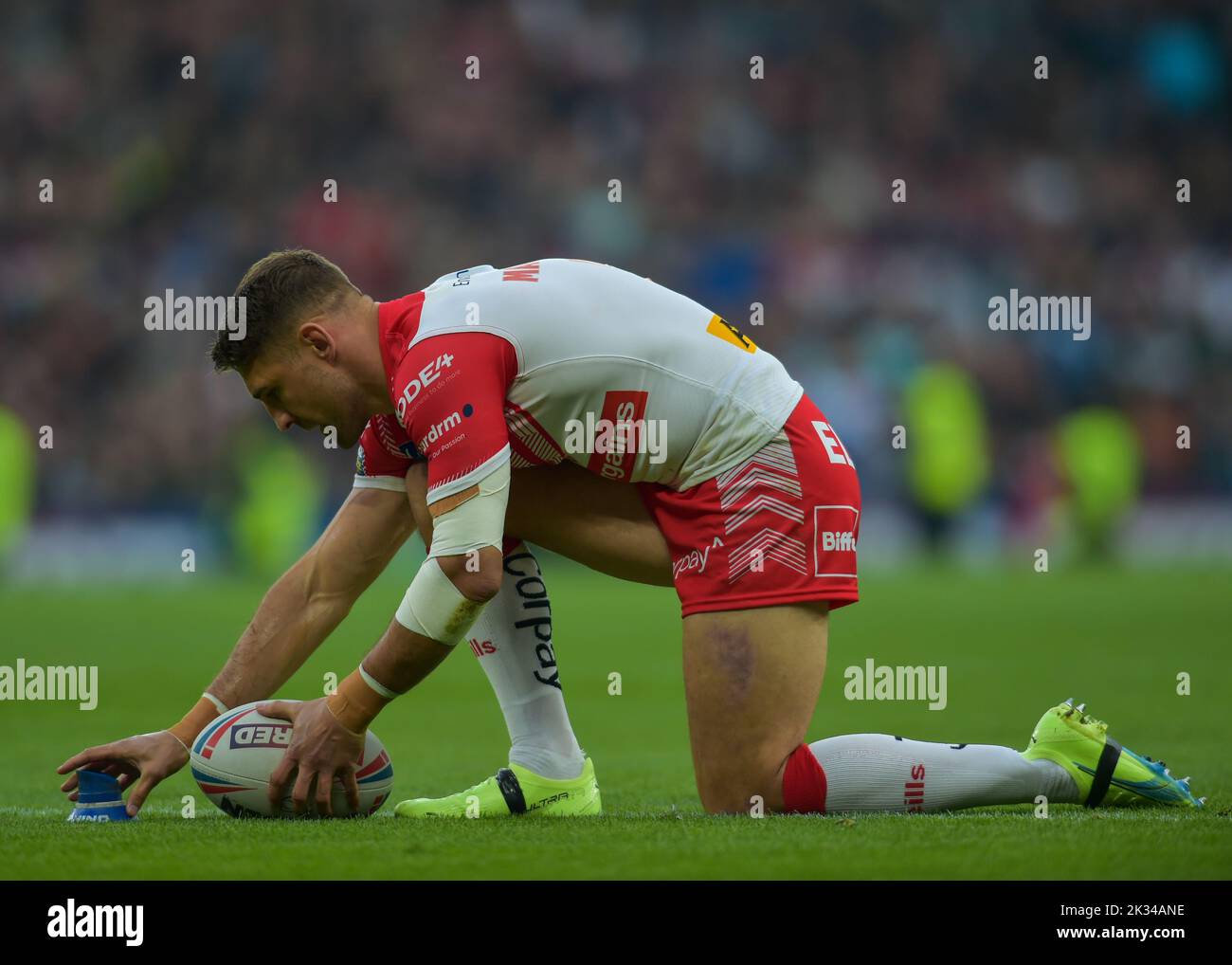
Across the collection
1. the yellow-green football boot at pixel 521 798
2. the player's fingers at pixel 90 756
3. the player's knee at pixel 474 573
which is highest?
the player's knee at pixel 474 573

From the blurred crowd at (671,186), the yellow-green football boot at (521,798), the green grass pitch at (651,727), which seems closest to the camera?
the green grass pitch at (651,727)

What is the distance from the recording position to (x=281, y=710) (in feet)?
13.0

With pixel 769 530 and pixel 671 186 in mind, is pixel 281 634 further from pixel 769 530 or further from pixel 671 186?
pixel 671 186

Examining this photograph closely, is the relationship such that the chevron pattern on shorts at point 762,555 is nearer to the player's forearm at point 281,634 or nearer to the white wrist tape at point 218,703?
the player's forearm at point 281,634

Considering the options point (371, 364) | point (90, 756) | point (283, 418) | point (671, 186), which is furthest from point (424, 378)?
point (671, 186)

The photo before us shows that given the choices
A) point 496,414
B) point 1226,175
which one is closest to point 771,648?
point 496,414

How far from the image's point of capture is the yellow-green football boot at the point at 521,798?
415cm

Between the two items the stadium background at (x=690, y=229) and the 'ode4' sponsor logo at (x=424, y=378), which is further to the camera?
the stadium background at (x=690, y=229)

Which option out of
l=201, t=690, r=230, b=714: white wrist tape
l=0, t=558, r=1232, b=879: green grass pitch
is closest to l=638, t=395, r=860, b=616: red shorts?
l=0, t=558, r=1232, b=879: green grass pitch

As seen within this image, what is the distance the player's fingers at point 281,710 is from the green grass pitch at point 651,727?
28 cm

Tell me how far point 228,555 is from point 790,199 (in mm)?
9468

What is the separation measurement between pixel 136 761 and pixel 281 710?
392 millimetres

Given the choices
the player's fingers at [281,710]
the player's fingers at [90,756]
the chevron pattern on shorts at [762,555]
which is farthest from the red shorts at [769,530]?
the player's fingers at [90,756]

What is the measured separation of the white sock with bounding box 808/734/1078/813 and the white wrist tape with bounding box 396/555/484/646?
97 cm
